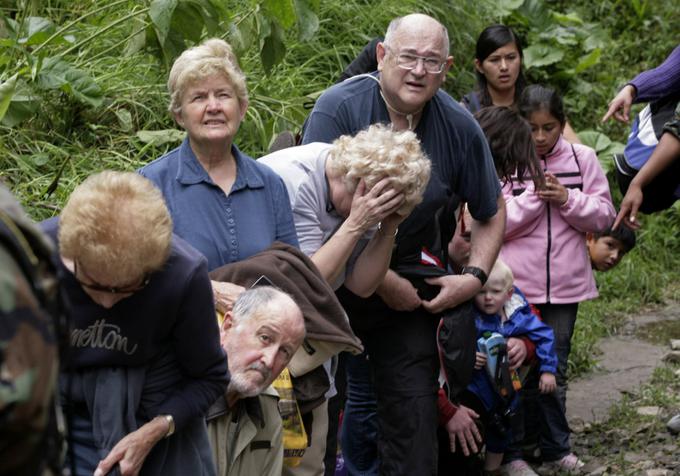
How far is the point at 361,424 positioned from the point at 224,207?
64.7 inches

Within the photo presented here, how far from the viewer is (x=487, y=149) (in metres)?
4.89

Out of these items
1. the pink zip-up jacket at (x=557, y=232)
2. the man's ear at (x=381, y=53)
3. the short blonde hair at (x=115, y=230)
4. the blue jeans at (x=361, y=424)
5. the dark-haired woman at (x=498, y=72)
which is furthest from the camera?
the dark-haired woman at (x=498, y=72)

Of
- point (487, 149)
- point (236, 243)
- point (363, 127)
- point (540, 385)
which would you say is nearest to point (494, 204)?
point (487, 149)

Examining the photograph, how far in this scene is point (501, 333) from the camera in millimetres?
5348

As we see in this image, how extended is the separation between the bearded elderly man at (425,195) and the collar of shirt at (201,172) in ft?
2.39

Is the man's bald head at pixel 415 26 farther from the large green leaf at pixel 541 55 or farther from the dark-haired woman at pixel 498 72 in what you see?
the large green leaf at pixel 541 55

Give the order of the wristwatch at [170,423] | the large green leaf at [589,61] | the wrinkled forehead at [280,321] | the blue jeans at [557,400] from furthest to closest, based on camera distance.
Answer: the large green leaf at [589,61] < the blue jeans at [557,400] < the wrinkled forehead at [280,321] < the wristwatch at [170,423]

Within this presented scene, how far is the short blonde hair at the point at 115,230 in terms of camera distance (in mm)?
2844

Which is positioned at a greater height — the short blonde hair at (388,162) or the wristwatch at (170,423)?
the short blonde hair at (388,162)

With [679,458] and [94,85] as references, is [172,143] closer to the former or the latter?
[94,85]

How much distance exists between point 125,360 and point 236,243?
0.86m

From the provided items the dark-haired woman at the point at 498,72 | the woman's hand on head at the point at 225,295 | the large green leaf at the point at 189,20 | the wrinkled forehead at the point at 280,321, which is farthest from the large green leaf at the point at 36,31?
the dark-haired woman at the point at 498,72

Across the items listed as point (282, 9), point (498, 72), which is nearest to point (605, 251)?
point (498, 72)

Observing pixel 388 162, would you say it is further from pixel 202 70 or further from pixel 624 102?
pixel 624 102
